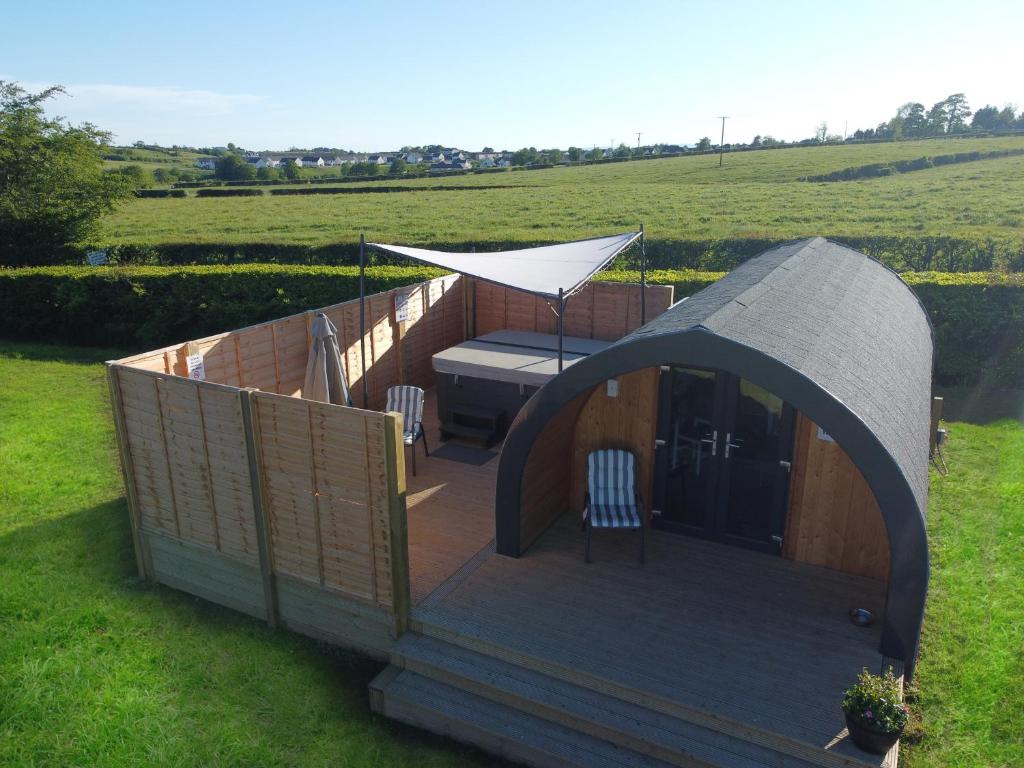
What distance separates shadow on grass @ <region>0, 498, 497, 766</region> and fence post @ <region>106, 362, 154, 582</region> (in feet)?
0.70

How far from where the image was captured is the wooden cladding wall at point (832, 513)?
6965 millimetres

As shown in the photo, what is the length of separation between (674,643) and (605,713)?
910mm

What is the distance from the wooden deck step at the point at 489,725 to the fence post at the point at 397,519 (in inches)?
19.7

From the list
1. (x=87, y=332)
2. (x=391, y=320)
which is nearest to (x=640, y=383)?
(x=391, y=320)

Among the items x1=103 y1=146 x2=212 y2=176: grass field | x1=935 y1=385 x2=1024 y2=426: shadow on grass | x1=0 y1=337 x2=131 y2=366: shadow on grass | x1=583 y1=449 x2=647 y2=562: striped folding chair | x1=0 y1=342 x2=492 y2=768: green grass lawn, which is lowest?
x1=0 y1=342 x2=492 y2=768: green grass lawn

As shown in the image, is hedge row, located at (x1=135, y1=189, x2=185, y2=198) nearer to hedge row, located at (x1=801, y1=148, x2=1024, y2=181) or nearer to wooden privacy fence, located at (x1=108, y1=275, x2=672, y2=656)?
hedge row, located at (x1=801, y1=148, x2=1024, y2=181)

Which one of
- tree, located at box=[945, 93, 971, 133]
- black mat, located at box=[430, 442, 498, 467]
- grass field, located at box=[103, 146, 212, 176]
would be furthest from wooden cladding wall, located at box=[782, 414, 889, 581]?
tree, located at box=[945, 93, 971, 133]

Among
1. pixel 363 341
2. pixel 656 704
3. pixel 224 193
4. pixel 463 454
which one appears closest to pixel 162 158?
pixel 224 193

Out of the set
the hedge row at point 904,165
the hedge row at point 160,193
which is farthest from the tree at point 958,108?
the hedge row at point 160,193

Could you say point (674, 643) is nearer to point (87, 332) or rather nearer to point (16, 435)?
point (16, 435)

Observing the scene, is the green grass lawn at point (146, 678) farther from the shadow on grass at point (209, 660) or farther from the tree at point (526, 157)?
the tree at point (526, 157)

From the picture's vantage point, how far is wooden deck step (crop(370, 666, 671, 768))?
5.36m

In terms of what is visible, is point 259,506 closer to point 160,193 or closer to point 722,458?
point 722,458

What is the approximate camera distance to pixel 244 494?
22.2 ft
